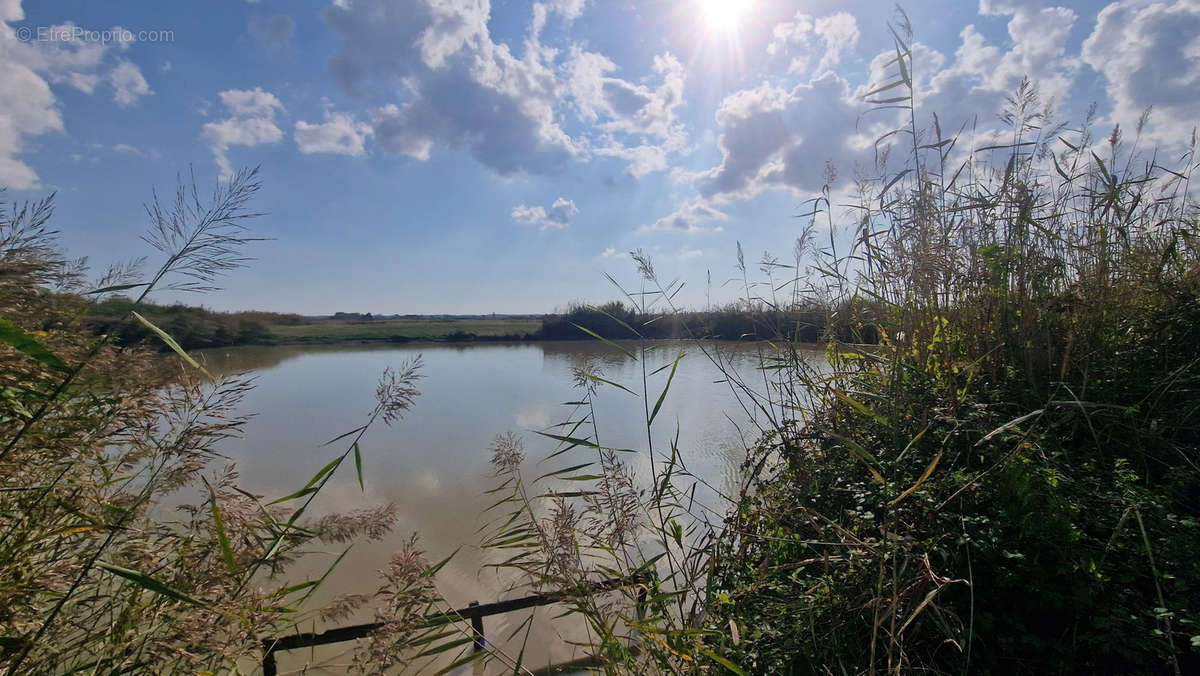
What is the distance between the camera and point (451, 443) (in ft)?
21.7

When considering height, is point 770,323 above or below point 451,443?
above

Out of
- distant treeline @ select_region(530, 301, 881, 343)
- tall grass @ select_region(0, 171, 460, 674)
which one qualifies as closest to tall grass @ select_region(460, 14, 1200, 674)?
distant treeline @ select_region(530, 301, 881, 343)

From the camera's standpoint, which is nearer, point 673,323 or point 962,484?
point 962,484

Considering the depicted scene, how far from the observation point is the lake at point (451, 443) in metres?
3.44

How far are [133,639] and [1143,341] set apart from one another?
9.57ft

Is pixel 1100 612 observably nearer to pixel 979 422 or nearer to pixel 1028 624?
pixel 1028 624

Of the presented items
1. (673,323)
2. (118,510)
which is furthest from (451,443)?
(118,510)

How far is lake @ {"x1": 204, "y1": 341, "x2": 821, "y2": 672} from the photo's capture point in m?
3.44

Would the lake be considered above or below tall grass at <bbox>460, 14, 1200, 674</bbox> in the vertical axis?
below

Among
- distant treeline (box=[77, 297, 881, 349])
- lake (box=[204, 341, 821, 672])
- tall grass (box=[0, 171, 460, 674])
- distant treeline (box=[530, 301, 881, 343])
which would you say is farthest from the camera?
lake (box=[204, 341, 821, 672])

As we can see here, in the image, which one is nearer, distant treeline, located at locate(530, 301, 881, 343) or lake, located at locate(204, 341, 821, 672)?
distant treeline, located at locate(530, 301, 881, 343)

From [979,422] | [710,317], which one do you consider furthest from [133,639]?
[710,317]

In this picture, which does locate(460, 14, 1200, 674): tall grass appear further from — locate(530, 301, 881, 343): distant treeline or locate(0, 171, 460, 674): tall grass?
locate(0, 171, 460, 674): tall grass

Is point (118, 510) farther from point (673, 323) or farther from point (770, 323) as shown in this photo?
point (770, 323)
